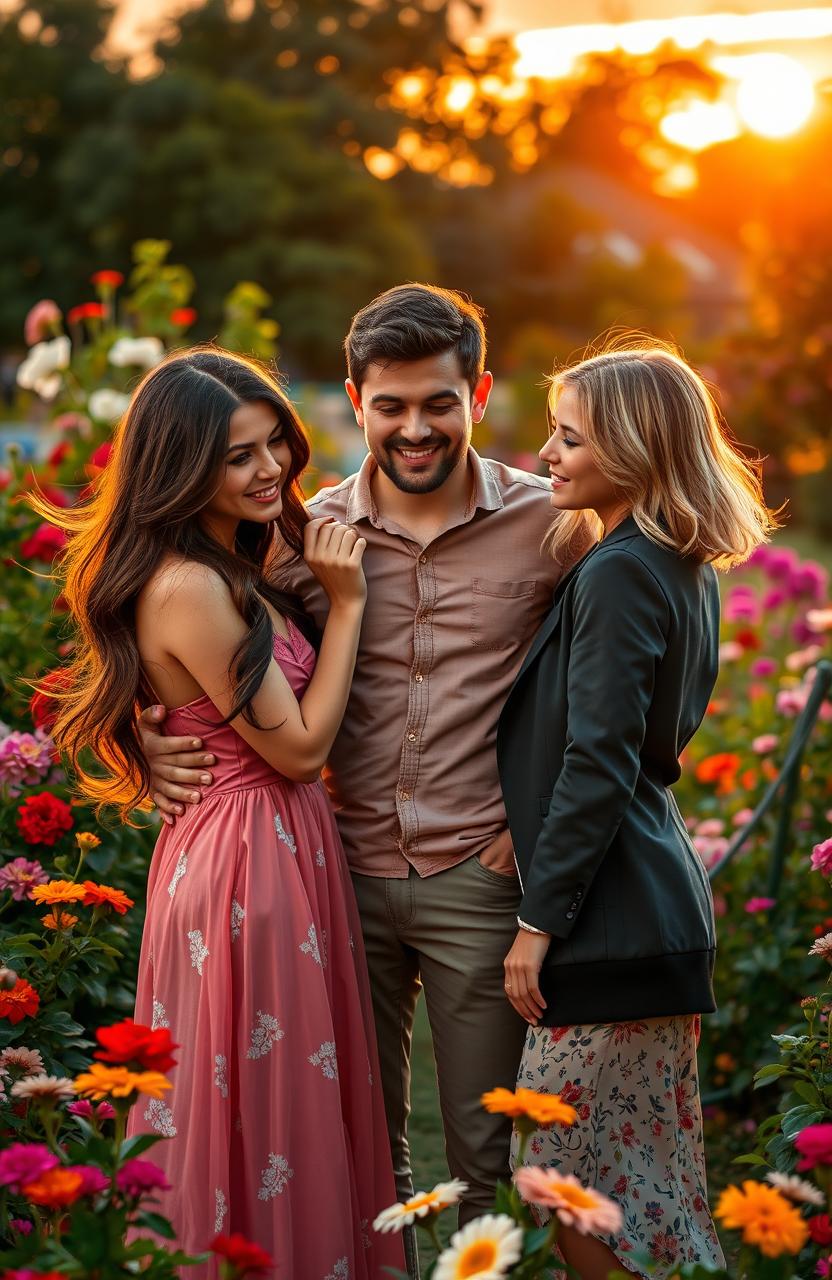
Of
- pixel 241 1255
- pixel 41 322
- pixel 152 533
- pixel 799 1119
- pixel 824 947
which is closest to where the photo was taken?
pixel 241 1255

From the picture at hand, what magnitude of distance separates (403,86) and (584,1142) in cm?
4122

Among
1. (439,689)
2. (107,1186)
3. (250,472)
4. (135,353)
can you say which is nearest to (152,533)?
(250,472)

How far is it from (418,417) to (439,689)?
0.50 meters

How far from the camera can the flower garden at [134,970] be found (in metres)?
1.57

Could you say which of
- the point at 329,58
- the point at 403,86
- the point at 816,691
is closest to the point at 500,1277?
the point at 816,691

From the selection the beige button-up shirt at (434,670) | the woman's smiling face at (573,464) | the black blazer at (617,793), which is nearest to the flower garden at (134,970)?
the black blazer at (617,793)

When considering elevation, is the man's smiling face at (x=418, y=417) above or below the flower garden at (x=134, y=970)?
above

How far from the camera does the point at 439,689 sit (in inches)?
107

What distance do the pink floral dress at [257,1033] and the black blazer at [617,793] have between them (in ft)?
1.24

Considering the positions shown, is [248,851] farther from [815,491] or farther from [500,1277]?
[815,491]

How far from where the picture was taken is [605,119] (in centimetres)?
5184

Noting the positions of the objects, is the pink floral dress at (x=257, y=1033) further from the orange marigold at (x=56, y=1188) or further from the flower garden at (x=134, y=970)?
the orange marigold at (x=56, y=1188)

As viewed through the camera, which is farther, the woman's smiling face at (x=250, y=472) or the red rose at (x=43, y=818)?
the red rose at (x=43, y=818)

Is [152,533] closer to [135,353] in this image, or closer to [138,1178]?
[138,1178]
